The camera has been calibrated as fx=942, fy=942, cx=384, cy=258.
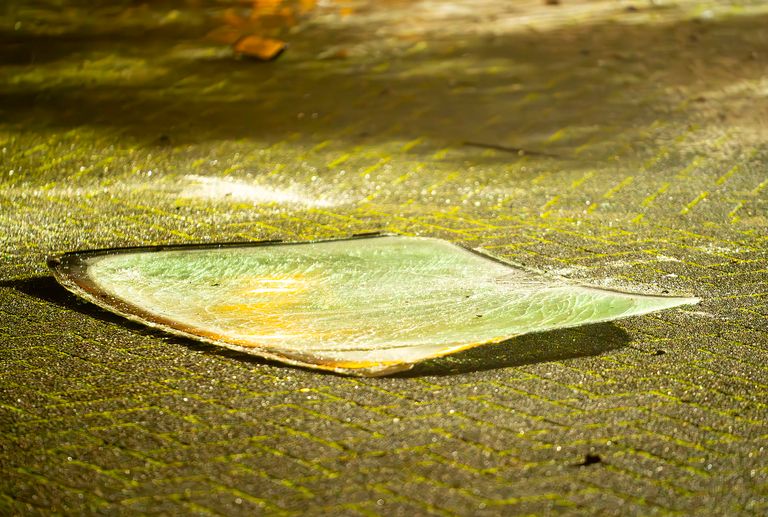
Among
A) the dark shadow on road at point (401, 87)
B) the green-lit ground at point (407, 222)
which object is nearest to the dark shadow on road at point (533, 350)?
the green-lit ground at point (407, 222)

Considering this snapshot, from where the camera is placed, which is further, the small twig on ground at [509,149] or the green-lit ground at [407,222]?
the small twig on ground at [509,149]

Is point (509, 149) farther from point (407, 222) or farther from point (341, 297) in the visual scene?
point (341, 297)

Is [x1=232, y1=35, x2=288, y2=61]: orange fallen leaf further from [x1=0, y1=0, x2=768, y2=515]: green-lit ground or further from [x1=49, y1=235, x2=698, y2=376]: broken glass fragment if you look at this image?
[x1=49, y1=235, x2=698, y2=376]: broken glass fragment

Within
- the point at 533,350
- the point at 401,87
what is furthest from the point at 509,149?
the point at 533,350

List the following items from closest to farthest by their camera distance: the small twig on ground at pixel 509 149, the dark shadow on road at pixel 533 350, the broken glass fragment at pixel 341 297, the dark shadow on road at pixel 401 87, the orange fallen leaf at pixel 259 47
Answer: the dark shadow on road at pixel 533 350
the broken glass fragment at pixel 341 297
the small twig on ground at pixel 509 149
the dark shadow on road at pixel 401 87
the orange fallen leaf at pixel 259 47

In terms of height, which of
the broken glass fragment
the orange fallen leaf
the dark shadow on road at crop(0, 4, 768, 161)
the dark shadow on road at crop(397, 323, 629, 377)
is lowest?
the dark shadow on road at crop(397, 323, 629, 377)

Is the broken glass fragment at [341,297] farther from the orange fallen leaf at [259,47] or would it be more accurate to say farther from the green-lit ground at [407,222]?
the orange fallen leaf at [259,47]

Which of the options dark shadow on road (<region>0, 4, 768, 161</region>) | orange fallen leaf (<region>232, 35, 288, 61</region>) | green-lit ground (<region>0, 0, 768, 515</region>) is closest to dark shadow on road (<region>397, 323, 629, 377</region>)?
green-lit ground (<region>0, 0, 768, 515</region>)
